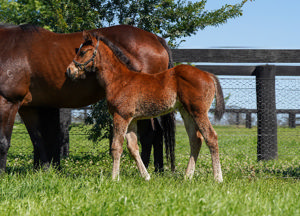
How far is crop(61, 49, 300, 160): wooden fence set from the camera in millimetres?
6266

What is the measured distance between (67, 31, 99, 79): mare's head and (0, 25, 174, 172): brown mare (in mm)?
354

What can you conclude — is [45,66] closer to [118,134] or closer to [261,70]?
[118,134]

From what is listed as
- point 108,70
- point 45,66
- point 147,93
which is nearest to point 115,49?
point 108,70

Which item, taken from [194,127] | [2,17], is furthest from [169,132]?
[2,17]

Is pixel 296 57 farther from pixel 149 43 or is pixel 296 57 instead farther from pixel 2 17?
pixel 2 17

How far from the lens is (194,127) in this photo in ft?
14.5

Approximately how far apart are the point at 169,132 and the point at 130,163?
6.11 ft

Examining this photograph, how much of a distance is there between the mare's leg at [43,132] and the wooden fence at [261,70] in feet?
6.92

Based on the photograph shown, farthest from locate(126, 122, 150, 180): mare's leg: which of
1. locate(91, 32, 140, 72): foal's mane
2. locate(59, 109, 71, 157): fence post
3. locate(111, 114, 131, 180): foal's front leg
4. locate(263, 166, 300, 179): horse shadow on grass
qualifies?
locate(59, 109, 71, 157): fence post

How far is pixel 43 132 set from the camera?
5.21 metres

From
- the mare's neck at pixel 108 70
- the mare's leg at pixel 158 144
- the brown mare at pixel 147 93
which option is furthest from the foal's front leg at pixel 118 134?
the mare's leg at pixel 158 144

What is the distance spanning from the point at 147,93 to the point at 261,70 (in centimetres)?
384

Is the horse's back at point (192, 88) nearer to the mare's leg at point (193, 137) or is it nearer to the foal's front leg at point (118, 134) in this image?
the mare's leg at point (193, 137)

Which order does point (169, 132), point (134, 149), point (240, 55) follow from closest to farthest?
point (134, 149) < point (169, 132) < point (240, 55)
